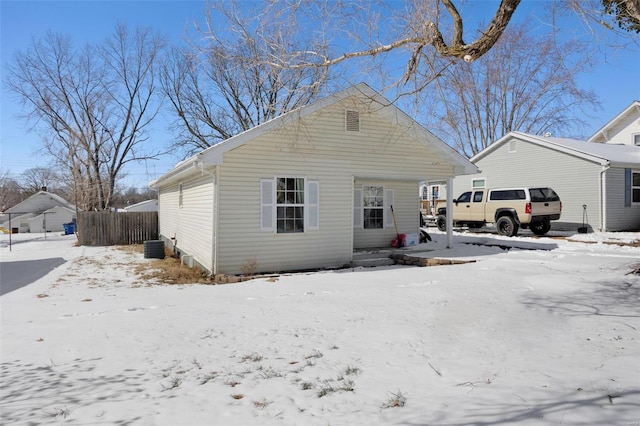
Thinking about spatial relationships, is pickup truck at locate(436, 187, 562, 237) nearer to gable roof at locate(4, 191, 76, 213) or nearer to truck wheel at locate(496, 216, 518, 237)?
truck wheel at locate(496, 216, 518, 237)

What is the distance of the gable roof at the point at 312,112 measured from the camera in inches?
345

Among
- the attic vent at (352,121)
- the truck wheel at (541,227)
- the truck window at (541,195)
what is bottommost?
the truck wheel at (541,227)

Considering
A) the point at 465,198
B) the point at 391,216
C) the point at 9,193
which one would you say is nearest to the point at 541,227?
the point at 465,198

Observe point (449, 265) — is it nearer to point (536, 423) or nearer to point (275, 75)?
point (275, 75)

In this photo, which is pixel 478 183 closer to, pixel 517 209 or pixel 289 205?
pixel 517 209

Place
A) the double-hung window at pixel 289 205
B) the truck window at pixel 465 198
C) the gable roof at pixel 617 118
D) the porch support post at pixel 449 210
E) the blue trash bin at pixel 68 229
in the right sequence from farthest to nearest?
the blue trash bin at pixel 68 229, the gable roof at pixel 617 118, the truck window at pixel 465 198, the porch support post at pixel 449 210, the double-hung window at pixel 289 205

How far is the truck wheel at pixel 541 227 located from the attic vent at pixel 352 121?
901cm

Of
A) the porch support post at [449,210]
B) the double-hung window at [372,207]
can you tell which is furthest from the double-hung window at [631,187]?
the double-hung window at [372,207]

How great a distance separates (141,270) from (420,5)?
9371 mm

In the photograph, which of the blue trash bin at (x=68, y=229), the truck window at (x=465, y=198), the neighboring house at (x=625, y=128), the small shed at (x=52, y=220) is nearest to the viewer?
the truck window at (x=465, y=198)

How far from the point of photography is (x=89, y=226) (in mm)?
18719

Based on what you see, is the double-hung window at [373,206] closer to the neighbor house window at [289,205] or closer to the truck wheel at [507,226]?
the neighbor house window at [289,205]

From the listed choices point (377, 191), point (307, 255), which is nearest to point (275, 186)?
point (307, 255)

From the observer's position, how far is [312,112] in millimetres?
9836
